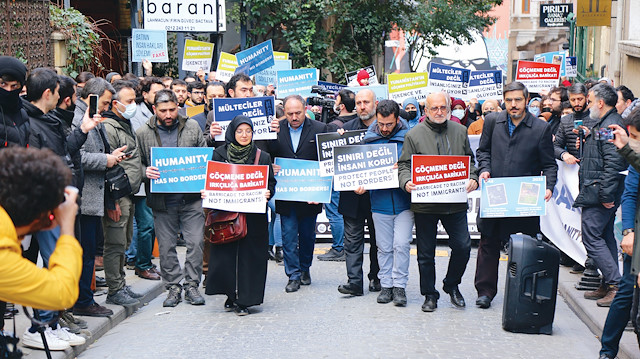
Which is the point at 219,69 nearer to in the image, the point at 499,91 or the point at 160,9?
the point at 160,9

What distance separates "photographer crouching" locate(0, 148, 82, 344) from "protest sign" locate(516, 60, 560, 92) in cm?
1294

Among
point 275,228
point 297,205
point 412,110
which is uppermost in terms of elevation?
point 412,110

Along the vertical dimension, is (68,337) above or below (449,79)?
below

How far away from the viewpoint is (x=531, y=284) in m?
7.64

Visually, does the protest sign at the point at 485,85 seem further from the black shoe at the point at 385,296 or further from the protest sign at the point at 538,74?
the black shoe at the point at 385,296

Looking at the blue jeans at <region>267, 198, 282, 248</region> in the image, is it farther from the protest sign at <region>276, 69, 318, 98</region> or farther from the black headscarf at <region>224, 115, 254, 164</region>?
the protest sign at <region>276, 69, 318, 98</region>

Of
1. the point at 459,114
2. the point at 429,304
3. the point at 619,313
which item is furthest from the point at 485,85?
the point at 619,313

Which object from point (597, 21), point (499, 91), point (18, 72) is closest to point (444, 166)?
point (18, 72)

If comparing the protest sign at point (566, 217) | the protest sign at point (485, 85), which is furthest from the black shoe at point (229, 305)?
the protest sign at point (485, 85)

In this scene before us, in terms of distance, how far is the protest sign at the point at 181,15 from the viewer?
17.9 meters

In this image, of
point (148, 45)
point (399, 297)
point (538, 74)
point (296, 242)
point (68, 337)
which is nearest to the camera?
point (68, 337)

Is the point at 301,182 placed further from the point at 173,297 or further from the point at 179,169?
the point at 173,297

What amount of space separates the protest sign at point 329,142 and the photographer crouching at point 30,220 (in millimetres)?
6233

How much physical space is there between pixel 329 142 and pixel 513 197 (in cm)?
224
